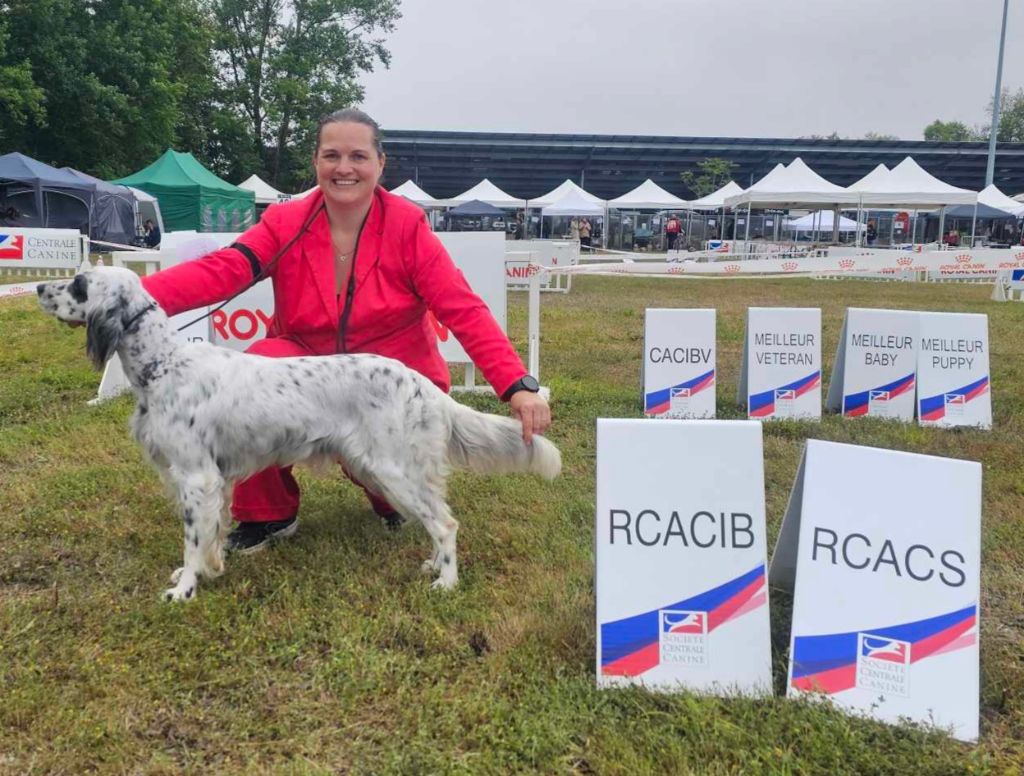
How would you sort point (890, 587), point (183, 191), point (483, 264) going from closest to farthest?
point (890, 587) < point (483, 264) < point (183, 191)

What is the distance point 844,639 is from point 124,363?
2.37 meters

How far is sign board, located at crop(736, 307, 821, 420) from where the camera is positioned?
489 cm

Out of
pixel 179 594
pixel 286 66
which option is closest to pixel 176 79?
pixel 286 66

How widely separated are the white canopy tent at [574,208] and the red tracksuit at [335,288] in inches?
990

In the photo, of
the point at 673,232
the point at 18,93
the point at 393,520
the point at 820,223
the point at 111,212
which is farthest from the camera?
the point at 820,223

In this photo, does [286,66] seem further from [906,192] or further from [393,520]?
[393,520]

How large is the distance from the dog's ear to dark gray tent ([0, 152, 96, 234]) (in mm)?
18532

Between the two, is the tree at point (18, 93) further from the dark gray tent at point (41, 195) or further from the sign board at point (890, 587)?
the sign board at point (890, 587)

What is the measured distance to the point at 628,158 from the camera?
5372 centimetres

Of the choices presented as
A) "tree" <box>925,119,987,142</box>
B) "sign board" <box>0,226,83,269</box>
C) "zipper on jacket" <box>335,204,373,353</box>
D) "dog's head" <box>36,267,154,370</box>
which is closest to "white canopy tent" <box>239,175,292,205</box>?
"sign board" <box>0,226,83,269</box>

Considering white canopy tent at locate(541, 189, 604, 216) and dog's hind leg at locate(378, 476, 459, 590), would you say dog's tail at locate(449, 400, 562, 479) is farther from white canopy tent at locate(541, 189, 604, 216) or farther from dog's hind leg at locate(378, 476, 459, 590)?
white canopy tent at locate(541, 189, 604, 216)

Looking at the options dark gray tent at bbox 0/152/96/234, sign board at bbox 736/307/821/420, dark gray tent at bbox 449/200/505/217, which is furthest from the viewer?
dark gray tent at bbox 449/200/505/217

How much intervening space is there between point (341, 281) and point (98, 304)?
848 mm

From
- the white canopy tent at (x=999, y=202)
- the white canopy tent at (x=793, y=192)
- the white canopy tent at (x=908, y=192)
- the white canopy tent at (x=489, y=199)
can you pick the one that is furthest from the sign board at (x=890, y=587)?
the white canopy tent at (x=999, y=202)
